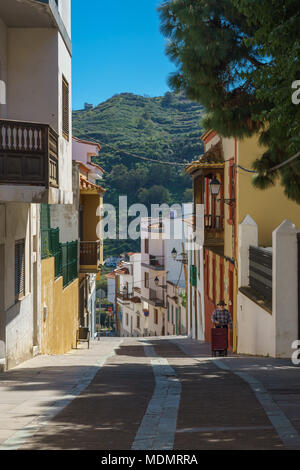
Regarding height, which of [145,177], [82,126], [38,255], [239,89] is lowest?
[38,255]

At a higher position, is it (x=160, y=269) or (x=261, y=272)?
(x=261, y=272)

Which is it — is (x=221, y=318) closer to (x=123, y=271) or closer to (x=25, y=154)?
(x=25, y=154)

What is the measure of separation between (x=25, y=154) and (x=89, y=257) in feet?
52.4

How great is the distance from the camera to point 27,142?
10219 millimetres

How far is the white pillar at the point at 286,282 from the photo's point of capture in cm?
1237

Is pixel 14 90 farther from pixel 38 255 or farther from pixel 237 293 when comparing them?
pixel 237 293

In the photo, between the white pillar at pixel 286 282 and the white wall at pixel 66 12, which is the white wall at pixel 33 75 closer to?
the white wall at pixel 66 12

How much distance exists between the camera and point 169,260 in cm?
5253

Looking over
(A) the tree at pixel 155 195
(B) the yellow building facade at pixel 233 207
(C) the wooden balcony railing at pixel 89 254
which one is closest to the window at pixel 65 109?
→ (B) the yellow building facade at pixel 233 207

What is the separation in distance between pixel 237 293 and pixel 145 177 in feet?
193

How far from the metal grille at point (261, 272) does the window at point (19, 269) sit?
17.4 feet

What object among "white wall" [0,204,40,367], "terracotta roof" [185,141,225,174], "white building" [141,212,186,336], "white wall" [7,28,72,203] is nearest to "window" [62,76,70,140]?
"white wall" [7,28,72,203]

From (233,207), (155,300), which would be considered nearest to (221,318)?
(233,207)
